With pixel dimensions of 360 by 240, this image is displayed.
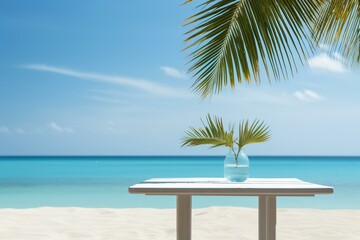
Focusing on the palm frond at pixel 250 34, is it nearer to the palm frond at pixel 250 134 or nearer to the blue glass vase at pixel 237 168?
the palm frond at pixel 250 134

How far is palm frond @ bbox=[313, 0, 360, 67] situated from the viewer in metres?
2.66

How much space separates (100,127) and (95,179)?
9180mm

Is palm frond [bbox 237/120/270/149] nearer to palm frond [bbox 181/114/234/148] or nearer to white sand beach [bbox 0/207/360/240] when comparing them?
palm frond [bbox 181/114/234/148]

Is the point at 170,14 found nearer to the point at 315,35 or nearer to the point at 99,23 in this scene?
the point at 99,23

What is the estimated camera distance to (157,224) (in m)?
5.86

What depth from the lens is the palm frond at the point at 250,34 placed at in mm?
2537

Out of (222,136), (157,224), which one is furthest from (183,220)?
(157,224)

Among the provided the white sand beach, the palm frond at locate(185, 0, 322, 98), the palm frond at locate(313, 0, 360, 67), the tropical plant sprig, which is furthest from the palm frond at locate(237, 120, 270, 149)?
the white sand beach

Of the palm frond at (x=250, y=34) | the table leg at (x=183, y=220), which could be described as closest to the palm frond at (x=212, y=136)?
the palm frond at (x=250, y=34)

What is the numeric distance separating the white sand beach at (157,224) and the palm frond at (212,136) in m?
2.33

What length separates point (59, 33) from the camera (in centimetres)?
2648

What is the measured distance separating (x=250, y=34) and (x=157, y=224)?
11.8ft

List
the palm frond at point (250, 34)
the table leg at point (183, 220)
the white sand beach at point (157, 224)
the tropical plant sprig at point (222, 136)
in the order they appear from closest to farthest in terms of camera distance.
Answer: the table leg at point (183, 220), the palm frond at point (250, 34), the tropical plant sprig at point (222, 136), the white sand beach at point (157, 224)

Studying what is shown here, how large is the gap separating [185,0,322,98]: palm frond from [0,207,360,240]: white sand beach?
8.41ft
